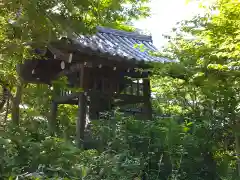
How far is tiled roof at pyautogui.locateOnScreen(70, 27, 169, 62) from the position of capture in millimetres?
5484

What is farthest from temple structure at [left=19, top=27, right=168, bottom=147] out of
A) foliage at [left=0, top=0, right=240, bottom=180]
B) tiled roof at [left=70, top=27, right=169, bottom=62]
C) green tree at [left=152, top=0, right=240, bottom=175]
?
green tree at [left=152, top=0, right=240, bottom=175]

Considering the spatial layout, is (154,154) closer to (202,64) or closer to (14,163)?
(202,64)

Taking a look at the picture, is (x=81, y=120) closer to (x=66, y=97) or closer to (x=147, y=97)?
(x=66, y=97)

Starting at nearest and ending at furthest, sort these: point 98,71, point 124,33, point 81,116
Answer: point 81,116, point 98,71, point 124,33

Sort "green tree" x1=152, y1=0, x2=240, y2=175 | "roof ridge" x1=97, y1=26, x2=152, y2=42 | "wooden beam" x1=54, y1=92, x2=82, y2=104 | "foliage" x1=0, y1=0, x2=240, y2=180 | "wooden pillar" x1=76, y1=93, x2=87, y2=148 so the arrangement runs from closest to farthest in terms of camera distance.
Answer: "foliage" x1=0, y1=0, x2=240, y2=180 < "green tree" x1=152, y1=0, x2=240, y2=175 < "wooden pillar" x1=76, y1=93, x2=87, y2=148 < "wooden beam" x1=54, y1=92, x2=82, y2=104 < "roof ridge" x1=97, y1=26, x2=152, y2=42

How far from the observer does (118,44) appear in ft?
22.2

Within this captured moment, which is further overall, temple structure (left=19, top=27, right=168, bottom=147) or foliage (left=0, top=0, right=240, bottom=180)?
temple structure (left=19, top=27, right=168, bottom=147)

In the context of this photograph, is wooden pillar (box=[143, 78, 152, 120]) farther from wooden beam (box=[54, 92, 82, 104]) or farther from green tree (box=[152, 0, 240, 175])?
green tree (box=[152, 0, 240, 175])

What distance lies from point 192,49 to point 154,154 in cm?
170

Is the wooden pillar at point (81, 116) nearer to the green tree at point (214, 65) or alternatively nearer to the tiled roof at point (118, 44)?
the tiled roof at point (118, 44)

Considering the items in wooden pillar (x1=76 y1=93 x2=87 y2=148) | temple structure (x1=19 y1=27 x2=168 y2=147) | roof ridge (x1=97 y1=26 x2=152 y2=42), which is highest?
roof ridge (x1=97 y1=26 x2=152 y2=42)

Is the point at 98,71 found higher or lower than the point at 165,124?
higher

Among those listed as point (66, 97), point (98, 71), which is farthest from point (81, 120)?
point (98, 71)

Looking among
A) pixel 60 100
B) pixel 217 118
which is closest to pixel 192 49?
pixel 217 118
